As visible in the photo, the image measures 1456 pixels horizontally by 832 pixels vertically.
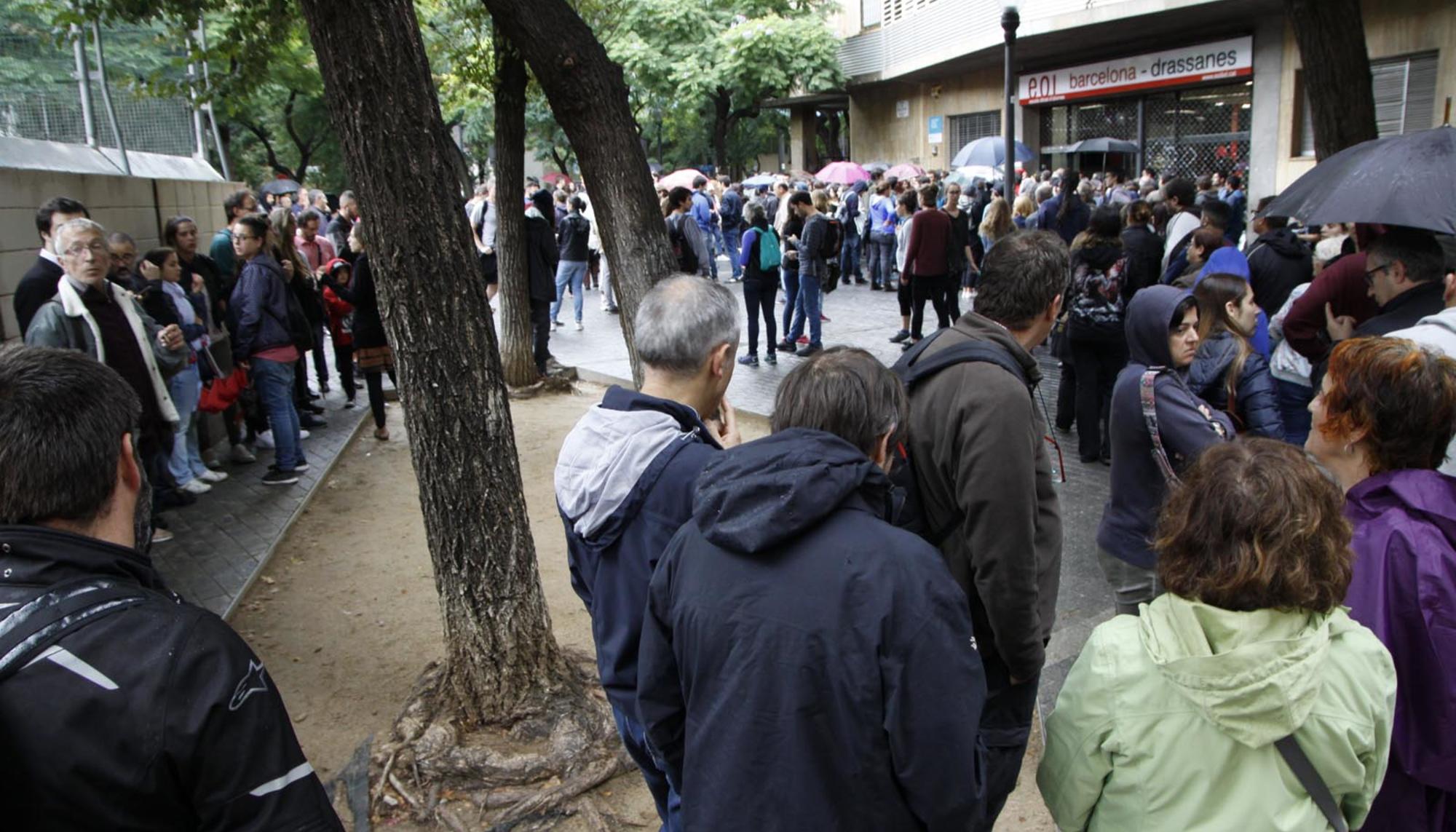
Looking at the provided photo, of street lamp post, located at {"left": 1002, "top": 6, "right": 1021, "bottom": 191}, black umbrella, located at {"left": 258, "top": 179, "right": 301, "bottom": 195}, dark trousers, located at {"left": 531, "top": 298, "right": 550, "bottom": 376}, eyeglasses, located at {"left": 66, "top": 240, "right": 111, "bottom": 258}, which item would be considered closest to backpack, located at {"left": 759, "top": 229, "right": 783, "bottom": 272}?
dark trousers, located at {"left": 531, "top": 298, "right": 550, "bottom": 376}

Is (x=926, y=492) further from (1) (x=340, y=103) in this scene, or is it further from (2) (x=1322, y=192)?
(2) (x=1322, y=192)

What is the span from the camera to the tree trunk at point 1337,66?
6.48 meters

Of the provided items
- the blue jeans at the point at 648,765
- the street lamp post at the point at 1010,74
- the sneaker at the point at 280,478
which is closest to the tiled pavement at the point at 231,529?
the sneaker at the point at 280,478

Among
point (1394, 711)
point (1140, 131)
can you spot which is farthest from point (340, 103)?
point (1140, 131)

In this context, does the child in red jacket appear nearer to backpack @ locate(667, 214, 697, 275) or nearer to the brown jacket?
backpack @ locate(667, 214, 697, 275)

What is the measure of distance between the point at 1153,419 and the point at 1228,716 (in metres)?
1.66

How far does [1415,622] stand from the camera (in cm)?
207

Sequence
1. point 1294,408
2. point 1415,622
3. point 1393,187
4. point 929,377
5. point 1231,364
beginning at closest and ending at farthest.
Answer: point 1415,622 < point 929,377 < point 1231,364 < point 1393,187 < point 1294,408

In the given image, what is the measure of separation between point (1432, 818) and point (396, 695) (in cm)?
370

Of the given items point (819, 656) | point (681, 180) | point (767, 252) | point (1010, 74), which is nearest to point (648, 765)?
point (819, 656)

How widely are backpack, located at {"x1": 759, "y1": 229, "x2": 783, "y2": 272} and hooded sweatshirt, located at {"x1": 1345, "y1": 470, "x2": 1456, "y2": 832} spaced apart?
8.39m

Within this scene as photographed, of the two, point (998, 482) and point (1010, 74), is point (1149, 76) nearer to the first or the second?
point (1010, 74)

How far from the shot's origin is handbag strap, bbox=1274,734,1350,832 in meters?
1.78

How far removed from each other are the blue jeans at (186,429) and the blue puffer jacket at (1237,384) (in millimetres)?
5638
